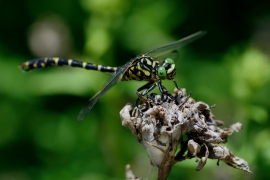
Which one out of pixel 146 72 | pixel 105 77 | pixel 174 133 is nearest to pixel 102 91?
pixel 146 72

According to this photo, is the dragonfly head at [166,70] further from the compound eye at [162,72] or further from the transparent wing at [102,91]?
the transparent wing at [102,91]

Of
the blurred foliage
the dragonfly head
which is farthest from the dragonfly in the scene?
the blurred foliage

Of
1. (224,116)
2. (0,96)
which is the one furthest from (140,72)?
(0,96)

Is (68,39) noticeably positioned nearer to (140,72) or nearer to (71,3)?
(71,3)

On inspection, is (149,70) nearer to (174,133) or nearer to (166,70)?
(166,70)

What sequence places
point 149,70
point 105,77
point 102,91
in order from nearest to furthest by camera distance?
point 102,91
point 149,70
point 105,77

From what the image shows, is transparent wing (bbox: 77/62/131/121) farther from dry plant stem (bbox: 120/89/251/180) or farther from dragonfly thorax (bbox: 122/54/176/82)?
dry plant stem (bbox: 120/89/251/180)
